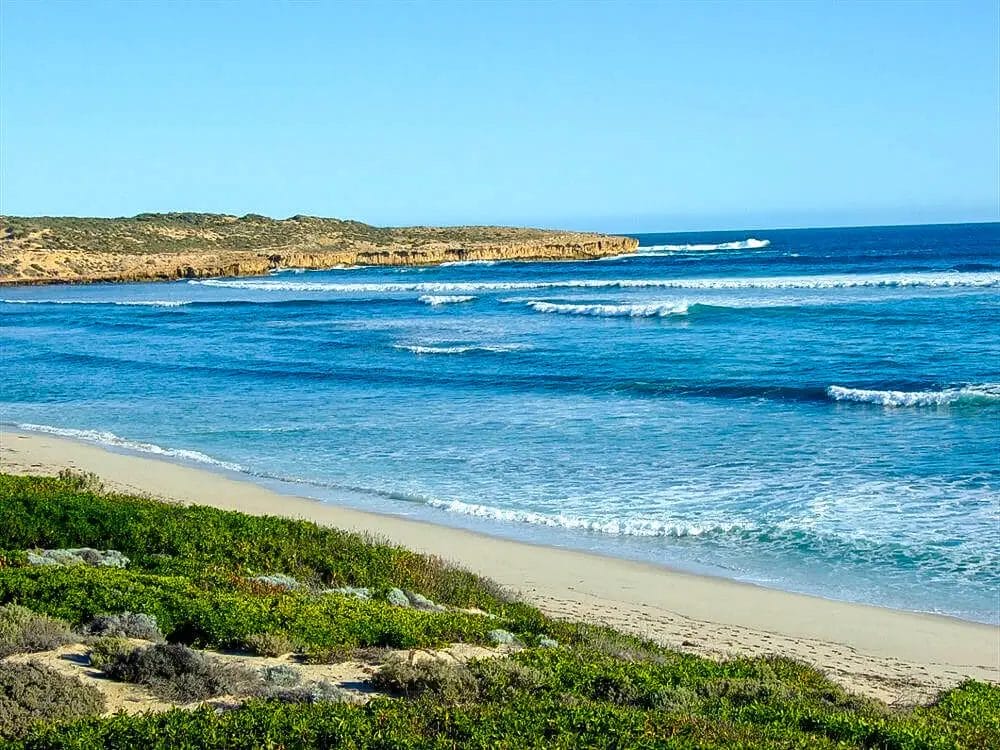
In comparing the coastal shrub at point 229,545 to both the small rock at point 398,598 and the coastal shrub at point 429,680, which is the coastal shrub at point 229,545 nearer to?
the small rock at point 398,598

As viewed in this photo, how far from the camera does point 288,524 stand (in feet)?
42.0

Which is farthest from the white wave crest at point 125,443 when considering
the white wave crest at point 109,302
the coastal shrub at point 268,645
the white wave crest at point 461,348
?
the white wave crest at point 109,302

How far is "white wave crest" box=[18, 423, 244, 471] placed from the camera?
68.0 feet

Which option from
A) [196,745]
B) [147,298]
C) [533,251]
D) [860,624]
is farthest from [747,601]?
[533,251]

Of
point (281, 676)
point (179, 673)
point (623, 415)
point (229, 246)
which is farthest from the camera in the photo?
point (229, 246)

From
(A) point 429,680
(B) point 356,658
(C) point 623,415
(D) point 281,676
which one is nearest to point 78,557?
(B) point 356,658

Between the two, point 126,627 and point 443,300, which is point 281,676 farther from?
point 443,300

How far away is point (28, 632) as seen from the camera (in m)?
7.39

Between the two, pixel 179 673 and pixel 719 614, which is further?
pixel 719 614

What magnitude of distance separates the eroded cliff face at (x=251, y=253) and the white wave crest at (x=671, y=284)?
39.4 feet

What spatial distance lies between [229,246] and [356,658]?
108437mm

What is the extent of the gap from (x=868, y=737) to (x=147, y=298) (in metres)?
67.0

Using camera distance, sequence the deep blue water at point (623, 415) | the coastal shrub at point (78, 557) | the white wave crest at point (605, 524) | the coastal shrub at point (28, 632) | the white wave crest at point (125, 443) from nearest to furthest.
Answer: the coastal shrub at point (28, 632), the coastal shrub at point (78, 557), the deep blue water at point (623, 415), the white wave crest at point (605, 524), the white wave crest at point (125, 443)

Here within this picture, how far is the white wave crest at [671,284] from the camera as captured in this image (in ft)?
196
